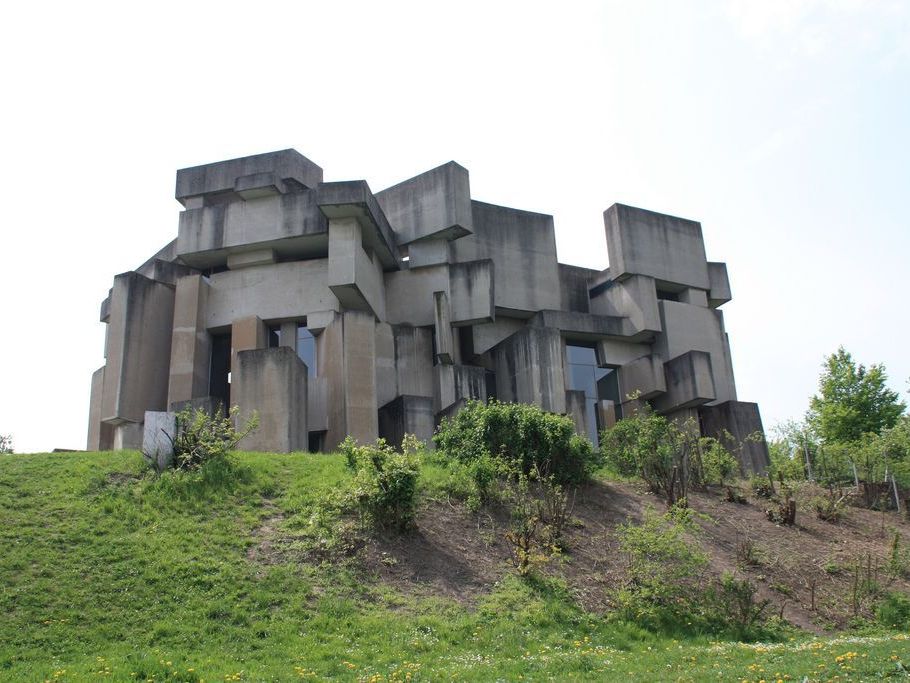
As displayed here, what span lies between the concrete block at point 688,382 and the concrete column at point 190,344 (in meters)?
18.3

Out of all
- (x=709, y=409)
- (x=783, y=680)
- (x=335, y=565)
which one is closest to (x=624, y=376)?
(x=709, y=409)

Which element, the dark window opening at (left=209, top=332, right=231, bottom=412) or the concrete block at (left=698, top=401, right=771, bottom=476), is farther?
the concrete block at (left=698, top=401, right=771, bottom=476)

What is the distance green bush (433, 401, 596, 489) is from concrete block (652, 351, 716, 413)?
45.9 feet

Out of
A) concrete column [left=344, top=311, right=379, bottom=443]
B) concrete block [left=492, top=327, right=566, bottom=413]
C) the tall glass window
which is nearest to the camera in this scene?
concrete column [left=344, top=311, right=379, bottom=443]

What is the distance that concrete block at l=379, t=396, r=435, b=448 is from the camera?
28.0 meters

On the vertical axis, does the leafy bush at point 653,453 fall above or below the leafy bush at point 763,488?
above

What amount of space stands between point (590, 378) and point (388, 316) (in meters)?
8.97

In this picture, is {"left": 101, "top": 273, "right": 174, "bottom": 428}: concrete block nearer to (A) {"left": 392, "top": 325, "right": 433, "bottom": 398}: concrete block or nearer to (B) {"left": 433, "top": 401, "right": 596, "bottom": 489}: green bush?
(A) {"left": 392, "top": 325, "right": 433, "bottom": 398}: concrete block

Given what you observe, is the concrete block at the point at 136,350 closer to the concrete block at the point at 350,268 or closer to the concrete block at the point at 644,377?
the concrete block at the point at 350,268

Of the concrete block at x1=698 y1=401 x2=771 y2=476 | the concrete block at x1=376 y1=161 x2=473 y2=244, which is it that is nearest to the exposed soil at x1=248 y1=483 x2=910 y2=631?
the concrete block at x1=698 y1=401 x2=771 y2=476

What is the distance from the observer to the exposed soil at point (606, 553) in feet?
48.0

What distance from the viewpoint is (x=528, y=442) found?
20062 millimetres

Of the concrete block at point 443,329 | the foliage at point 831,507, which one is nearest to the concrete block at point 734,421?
the concrete block at point 443,329

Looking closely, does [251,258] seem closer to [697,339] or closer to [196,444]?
[196,444]
